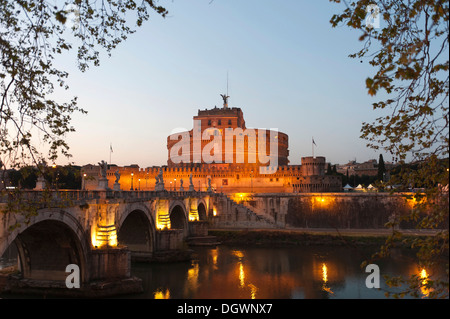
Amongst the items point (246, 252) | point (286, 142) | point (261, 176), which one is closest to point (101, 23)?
point (246, 252)

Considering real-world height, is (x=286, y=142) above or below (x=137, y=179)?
above

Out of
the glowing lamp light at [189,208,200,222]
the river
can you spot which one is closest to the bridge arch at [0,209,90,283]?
the river

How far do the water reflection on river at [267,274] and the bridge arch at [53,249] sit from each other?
3.20 meters

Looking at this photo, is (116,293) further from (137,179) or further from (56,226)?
(137,179)

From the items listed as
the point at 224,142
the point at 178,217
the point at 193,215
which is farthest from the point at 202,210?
the point at 224,142

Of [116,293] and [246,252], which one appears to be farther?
[246,252]

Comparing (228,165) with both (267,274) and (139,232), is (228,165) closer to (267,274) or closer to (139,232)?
(139,232)

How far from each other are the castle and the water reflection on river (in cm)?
2661

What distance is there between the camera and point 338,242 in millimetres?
29078

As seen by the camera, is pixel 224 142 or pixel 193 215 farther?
pixel 224 142

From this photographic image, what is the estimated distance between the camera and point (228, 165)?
190 feet

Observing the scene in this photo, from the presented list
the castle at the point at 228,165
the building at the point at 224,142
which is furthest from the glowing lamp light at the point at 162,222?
the building at the point at 224,142

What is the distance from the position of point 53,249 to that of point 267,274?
1042 cm

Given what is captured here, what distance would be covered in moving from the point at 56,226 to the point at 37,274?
3055mm
